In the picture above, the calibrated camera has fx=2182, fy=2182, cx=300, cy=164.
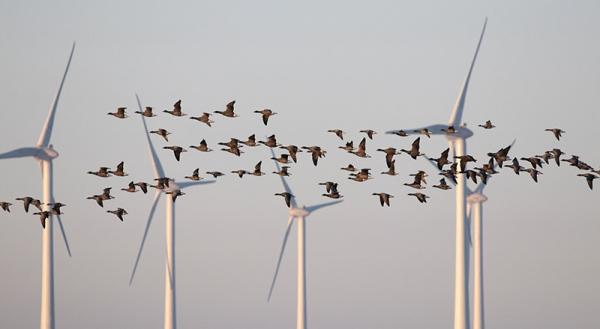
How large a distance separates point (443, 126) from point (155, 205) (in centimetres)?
2337

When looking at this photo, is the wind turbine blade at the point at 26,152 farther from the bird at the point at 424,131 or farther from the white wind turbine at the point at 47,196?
the bird at the point at 424,131

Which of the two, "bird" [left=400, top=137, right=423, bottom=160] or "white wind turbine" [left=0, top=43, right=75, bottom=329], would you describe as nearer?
"bird" [left=400, top=137, right=423, bottom=160]

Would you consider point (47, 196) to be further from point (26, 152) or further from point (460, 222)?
point (460, 222)

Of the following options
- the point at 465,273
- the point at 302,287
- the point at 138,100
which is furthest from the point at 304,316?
the point at 138,100

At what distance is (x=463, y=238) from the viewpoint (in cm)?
17862

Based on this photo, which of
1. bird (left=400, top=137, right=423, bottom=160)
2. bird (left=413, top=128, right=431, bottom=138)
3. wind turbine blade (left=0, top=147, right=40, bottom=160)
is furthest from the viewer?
wind turbine blade (left=0, top=147, right=40, bottom=160)

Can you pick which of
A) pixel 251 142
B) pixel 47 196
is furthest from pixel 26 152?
pixel 251 142

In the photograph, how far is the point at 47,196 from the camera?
572 feet

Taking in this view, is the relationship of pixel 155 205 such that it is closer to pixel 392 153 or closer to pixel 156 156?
pixel 156 156

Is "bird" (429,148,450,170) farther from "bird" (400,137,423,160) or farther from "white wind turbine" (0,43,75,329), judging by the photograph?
"white wind turbine" (0,43,75,329)

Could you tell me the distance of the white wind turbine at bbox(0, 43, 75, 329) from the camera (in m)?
174

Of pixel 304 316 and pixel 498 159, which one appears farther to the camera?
pixel 304 316

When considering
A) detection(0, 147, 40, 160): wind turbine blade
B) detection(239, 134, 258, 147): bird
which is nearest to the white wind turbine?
detection(0, 147, 40, 160): wind turbine blade

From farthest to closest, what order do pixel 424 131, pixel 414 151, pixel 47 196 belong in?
pixel 47 196 < pixel 424 131 < pixel 414 151
